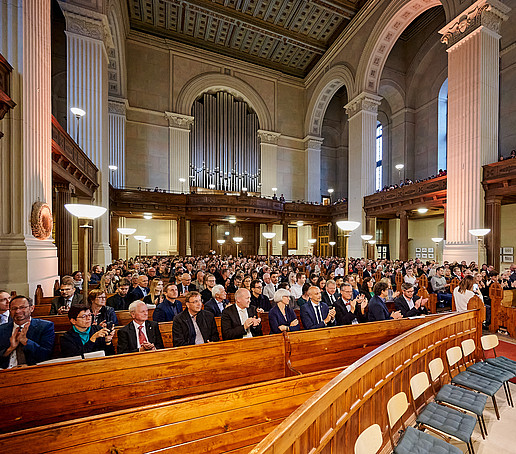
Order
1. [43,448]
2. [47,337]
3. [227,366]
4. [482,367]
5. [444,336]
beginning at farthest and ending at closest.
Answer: [444,336] < [482,367] < [47,337] < [227,366] < [43,448]

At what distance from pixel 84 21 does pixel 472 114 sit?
1486 cm

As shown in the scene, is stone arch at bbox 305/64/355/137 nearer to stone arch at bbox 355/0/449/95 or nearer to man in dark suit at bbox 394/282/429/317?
stone arch at bbox 355/0/449/95

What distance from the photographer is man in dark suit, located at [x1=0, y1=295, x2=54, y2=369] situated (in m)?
2.77

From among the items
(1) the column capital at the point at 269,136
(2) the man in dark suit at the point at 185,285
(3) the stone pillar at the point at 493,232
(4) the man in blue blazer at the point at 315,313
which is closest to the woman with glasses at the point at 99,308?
(2) the man in dark suit at the point at 185,285

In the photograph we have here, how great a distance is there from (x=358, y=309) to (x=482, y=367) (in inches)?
65.1

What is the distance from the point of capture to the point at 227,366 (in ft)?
8.95

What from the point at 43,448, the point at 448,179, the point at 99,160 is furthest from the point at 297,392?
the point at 448,179

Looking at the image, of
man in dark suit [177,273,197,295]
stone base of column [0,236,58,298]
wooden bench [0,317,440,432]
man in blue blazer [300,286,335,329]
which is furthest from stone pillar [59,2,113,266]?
wooden bench [0,317,440,432]

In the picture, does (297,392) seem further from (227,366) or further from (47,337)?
(47,337)

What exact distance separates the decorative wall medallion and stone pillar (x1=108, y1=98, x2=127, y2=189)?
1223 cm

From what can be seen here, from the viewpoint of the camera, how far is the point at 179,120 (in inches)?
802

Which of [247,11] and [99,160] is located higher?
[247,11]

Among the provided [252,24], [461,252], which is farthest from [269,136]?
[461,252]

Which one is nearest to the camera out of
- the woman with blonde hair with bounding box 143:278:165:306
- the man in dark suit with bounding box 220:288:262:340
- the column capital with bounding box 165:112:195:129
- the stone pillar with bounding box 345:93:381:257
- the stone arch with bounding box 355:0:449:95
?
the man in dark suit with bounding box 220:288:262:340
